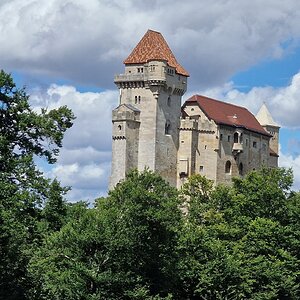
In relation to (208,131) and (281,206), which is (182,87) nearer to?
(208,131)

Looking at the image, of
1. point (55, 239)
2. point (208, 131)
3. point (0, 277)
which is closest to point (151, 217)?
point (55, 239)

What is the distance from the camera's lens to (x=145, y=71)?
420 ft

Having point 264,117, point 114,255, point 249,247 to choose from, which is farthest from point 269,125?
point 114,255

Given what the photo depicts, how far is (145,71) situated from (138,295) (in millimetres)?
79455

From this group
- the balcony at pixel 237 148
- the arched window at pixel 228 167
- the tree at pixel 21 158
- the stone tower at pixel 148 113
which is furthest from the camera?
the balcony at pixel 237 148

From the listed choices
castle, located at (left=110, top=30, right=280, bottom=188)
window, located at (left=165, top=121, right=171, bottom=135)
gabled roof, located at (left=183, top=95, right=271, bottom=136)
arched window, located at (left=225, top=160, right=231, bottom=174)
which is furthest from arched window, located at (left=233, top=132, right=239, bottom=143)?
window, located at (left=165, top=121, right=171, bottom=135)

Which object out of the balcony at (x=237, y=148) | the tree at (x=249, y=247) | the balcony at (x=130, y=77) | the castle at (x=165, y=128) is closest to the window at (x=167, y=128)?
the castle at (x=165, y=128)

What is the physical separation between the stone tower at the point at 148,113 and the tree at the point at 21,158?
77.4 m

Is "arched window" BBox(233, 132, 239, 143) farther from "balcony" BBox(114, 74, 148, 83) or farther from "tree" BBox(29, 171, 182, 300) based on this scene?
"tree" BBox(29, 171, 182, 300)

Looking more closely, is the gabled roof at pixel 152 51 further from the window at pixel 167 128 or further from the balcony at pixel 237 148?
the balcony at pixel 237 148

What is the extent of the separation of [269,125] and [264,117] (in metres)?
2.16

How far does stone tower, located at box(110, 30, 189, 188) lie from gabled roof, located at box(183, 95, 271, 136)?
7.89m

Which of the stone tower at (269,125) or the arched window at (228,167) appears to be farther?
the stone tower at (269,125)

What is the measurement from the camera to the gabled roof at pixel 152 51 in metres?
129
